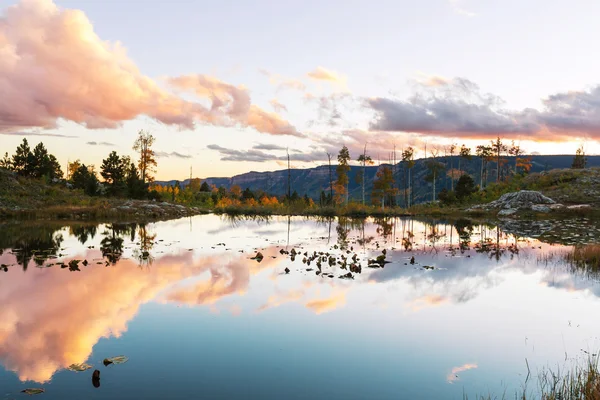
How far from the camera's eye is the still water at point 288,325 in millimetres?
7754

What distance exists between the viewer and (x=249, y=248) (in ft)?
87.3

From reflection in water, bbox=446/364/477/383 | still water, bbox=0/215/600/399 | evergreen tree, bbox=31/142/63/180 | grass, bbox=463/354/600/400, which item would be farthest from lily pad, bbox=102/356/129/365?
evergreen tree, bbox=31/142/63/180

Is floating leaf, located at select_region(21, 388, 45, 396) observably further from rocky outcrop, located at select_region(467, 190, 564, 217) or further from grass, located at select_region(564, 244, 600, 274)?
rocky outcrop, located at select_region(467, 190, 564, 217)

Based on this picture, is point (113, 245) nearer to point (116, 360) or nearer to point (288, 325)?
point (288, 325)

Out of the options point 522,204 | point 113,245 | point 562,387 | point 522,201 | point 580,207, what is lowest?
point 113,245

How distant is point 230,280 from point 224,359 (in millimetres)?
8067

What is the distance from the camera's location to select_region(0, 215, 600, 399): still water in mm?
7754

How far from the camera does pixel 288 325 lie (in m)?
11.3

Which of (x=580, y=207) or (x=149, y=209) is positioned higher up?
(x=580, y=207)

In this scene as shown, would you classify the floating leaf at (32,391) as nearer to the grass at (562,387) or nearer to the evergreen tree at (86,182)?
the grass at (562,387)

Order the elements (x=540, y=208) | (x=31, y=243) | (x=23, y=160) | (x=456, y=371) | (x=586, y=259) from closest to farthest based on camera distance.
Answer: (x=456, y=371)
(x=586, y=259)
(x=31, y=243)
(x=540, y=208)
(x=23, y=160)

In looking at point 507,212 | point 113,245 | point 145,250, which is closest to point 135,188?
point 113,245

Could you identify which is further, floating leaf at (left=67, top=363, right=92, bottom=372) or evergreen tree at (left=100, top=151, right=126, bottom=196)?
evergreen tree at (left=100, top=151, right=126, bottom=196)

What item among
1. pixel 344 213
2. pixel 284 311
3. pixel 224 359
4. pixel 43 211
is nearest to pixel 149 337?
pixel 224 359
